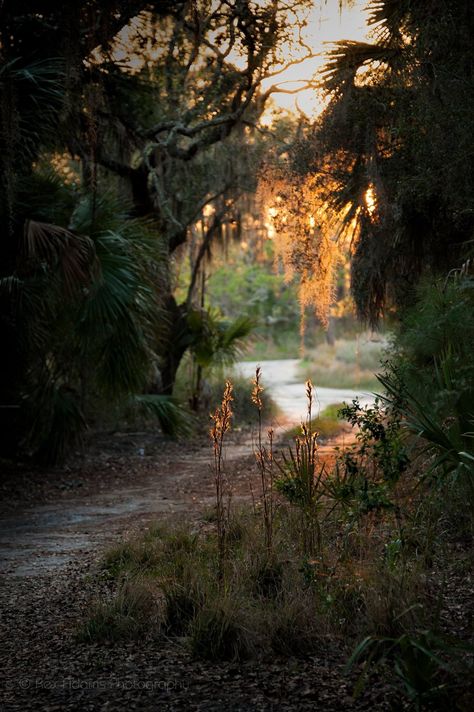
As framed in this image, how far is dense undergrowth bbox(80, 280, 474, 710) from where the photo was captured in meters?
3.31

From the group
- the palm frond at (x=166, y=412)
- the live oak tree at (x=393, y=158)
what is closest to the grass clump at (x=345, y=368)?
the palm frond at (x=166, y=412)

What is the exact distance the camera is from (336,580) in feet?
13.5

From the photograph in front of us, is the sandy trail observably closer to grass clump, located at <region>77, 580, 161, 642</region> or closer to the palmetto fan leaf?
grass clump, located at <region>77, 580, 161, 642</region>

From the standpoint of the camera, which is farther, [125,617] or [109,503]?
[109,503]

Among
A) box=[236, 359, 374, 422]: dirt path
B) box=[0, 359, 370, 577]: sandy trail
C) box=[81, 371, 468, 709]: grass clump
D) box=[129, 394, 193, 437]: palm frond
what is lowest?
box=[236, 359, 374, 422]: dirt path

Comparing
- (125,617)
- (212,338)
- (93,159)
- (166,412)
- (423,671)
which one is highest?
(93,159)

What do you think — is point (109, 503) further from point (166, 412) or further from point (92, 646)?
point (92, 646)

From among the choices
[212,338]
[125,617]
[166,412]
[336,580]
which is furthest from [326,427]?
[125,617]

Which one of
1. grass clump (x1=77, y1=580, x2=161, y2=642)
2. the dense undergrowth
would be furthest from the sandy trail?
grass clump (x1=77, y1=580, x2=161, y2=642)

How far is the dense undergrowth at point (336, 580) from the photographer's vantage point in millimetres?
3311

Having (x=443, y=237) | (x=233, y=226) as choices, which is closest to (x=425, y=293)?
(x=443, y=237)

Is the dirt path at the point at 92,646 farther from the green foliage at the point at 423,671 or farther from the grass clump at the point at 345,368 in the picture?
the grass clump at the point at 345,368

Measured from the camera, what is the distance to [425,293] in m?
8.19

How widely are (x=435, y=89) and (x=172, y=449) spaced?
6964 mm
